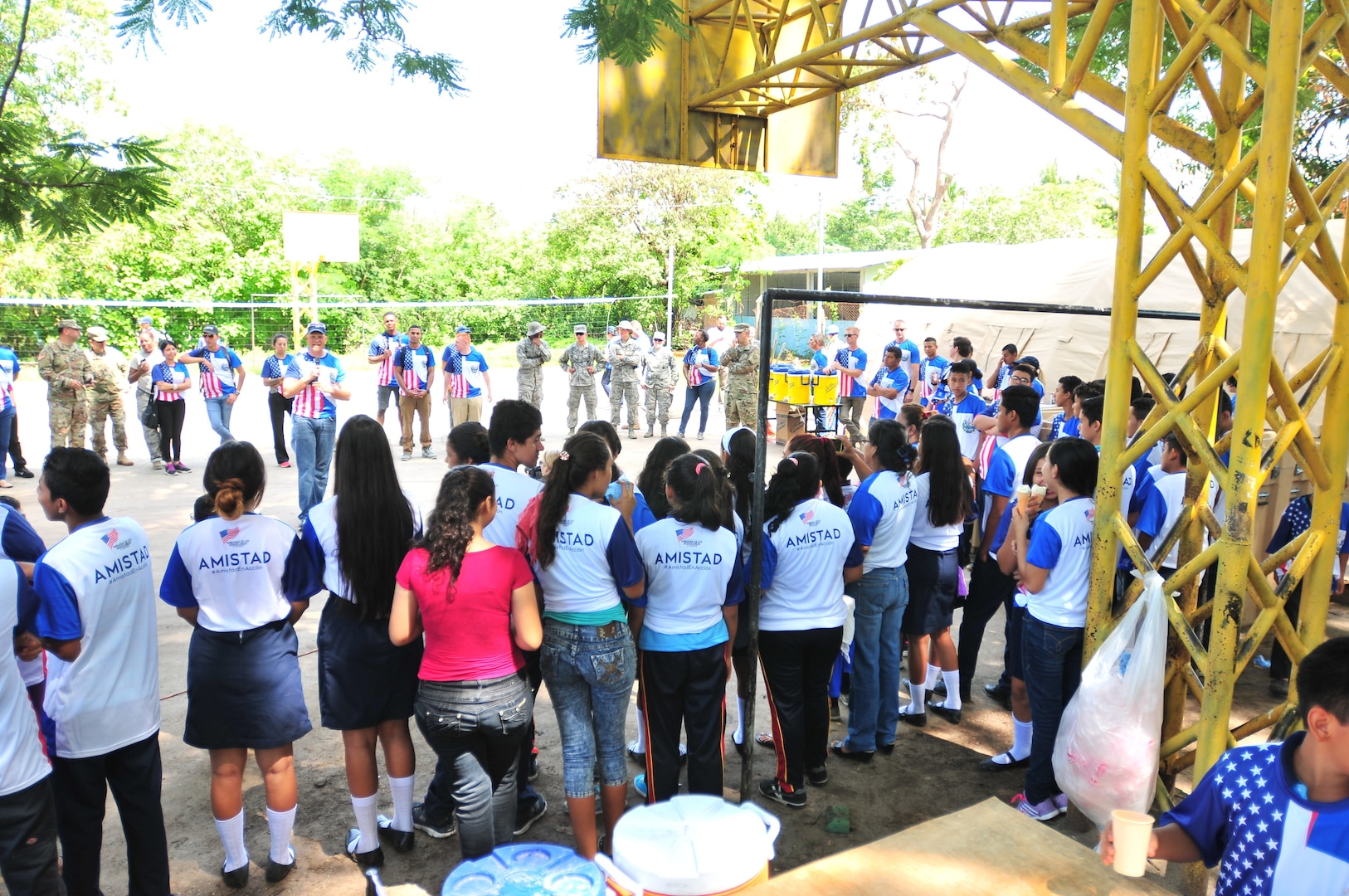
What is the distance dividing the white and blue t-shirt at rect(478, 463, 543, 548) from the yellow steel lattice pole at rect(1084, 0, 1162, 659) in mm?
2254

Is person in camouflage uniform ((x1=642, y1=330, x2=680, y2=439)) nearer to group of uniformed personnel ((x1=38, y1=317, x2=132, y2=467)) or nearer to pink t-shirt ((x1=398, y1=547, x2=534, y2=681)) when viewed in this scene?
group of uniformed personnel ((x1=38, y1=317, x2=132, y2=467))

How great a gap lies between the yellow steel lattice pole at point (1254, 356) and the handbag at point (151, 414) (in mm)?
11097

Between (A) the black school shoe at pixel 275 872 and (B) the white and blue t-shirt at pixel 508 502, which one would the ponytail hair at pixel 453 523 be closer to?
(B) the white and blue t-shirt at pixel 508 502

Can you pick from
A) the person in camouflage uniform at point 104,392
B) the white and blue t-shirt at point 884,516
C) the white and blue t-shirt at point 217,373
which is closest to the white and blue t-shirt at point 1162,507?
the white and blue t-shirt at point 884,516

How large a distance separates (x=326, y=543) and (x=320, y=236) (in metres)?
19.2

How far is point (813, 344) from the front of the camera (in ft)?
43.3

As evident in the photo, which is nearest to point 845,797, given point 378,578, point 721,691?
point 721,691

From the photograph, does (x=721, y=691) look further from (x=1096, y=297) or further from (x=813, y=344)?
(x=1096, y=297)

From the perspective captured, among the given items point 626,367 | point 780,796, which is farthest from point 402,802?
point 626,367

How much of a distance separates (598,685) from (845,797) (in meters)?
1.50

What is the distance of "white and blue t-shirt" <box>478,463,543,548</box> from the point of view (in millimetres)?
3789

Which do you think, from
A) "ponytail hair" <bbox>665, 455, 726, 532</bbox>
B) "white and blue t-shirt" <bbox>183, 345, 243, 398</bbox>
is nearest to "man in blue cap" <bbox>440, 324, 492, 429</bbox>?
"white and blue t-shirt" <bbox>183, 345, 243, 398</bbox>

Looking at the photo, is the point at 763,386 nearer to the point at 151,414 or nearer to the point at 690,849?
the point at 690,849

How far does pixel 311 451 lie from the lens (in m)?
8.72
